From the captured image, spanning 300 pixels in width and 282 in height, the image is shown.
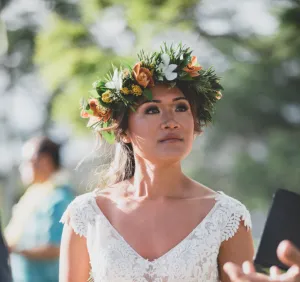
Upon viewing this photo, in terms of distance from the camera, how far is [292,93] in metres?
18.6

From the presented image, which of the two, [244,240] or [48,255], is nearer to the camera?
[244,240]

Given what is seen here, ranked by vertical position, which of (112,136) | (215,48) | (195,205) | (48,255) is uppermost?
(215,48)

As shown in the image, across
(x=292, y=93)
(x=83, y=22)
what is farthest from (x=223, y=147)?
(x=83, y=22)

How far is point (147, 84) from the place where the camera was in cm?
359

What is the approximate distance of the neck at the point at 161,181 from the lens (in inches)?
140

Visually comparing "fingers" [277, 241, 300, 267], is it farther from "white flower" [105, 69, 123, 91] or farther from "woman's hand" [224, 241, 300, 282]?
"white flower" [105, 69, 123, 91]

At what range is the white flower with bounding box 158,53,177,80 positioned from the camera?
3588mm

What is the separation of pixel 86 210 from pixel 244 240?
0.75 m

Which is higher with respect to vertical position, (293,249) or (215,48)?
(215,48)

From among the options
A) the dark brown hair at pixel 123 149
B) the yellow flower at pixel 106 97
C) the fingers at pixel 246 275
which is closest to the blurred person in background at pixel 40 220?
the dark brown hair at pixel 123 149

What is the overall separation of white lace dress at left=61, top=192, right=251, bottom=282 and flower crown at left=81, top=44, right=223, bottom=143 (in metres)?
0.47

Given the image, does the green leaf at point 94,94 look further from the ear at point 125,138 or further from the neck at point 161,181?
the neck at point 161,181

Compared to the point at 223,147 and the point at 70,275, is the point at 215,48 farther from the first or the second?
the point at 70,275

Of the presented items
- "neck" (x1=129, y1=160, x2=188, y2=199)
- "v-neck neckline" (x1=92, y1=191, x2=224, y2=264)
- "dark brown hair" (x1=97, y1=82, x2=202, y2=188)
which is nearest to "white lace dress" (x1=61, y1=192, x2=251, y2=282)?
"v-neck neckline" (x1=92, y1=191, x2=224, y2=264)
